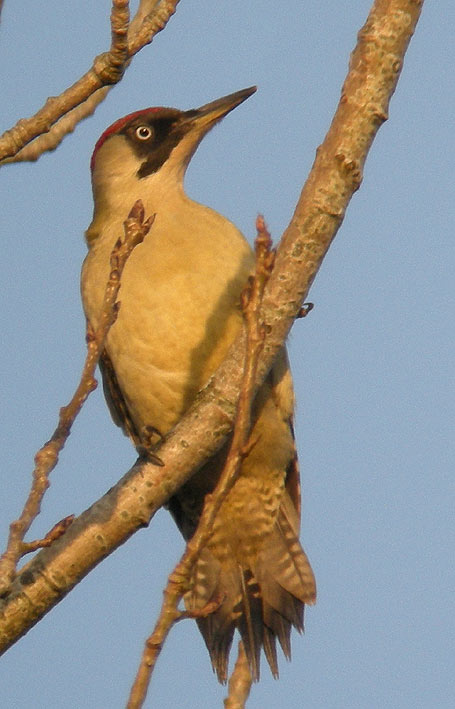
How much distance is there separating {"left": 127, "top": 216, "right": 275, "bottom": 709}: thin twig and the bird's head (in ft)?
8.72

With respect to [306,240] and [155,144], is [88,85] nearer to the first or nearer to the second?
[306,240]

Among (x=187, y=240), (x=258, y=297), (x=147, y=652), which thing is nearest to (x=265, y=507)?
Result: (x=187, y=240)

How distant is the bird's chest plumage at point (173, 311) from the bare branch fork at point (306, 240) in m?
0.79

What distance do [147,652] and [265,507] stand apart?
9.06ft

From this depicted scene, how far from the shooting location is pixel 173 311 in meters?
4.71

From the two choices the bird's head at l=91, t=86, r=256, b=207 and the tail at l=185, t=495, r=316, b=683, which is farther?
the bird's head at l=91, t=86, r=256, b=207

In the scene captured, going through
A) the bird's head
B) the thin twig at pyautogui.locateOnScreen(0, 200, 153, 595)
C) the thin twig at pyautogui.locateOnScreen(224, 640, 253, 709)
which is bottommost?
the thin twig at pyautogui.locateOnScreen(224, 640, 253, 709)

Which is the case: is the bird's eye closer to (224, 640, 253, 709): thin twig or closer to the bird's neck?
the bird's neck

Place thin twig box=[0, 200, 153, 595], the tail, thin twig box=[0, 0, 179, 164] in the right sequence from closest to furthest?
thin twig box=[0, 200, 153, 595] → thin twig box=[0, 0, 179, 164] → the tail

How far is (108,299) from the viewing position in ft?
9.63

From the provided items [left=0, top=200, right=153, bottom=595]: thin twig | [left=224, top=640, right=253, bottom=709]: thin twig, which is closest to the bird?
[left=224, top=640, right=253, bottom=709]: thin twig

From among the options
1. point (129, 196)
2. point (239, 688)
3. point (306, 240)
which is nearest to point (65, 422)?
point (239, 688)

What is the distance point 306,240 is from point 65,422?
1.25 metres

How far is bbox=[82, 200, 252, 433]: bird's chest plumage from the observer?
15.4 feet
